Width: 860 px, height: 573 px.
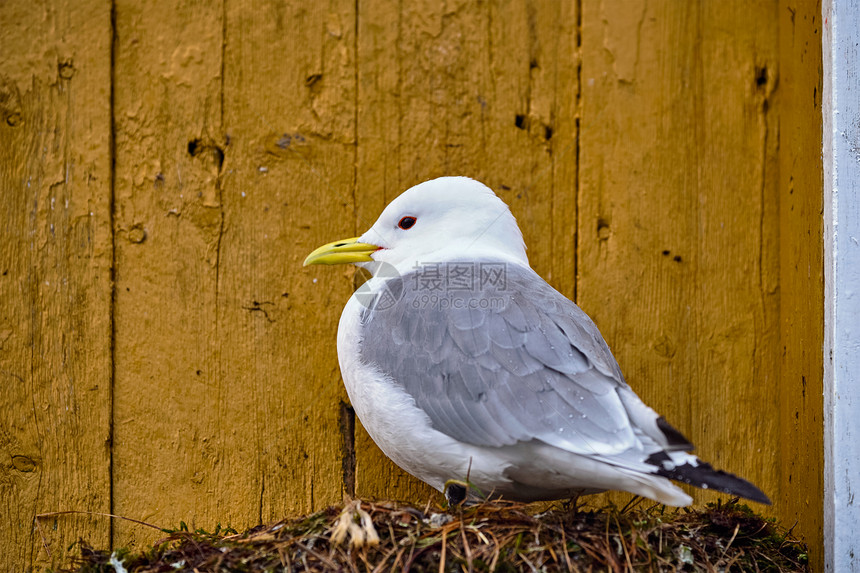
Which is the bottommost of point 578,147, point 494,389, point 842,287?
point 494,389

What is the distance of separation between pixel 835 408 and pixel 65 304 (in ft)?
7.56

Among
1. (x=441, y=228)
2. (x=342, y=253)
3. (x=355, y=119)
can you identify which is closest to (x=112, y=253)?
(x=342, y=253)

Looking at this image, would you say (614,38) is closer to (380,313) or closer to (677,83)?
(677,83)

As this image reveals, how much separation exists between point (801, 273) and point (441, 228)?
111 centimetres

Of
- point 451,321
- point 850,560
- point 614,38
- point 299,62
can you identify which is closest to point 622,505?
point 850,560

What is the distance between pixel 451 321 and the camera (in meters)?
2.05

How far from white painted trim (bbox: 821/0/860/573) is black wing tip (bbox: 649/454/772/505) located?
24.2 inches

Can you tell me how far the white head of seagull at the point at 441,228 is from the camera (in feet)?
7.84

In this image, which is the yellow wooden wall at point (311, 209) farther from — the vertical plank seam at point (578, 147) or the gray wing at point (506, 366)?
the gray wing at point (506, 366)

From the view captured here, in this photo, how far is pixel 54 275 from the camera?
96.0 inches

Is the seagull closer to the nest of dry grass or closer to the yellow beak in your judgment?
the yellow beak

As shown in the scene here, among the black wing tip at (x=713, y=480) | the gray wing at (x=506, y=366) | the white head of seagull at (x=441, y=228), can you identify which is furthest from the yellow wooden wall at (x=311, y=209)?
the black wing tip at (x=713, y=480)

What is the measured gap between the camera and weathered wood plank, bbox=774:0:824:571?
7.16 feet

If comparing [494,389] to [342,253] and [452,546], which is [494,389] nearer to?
[452,546]
